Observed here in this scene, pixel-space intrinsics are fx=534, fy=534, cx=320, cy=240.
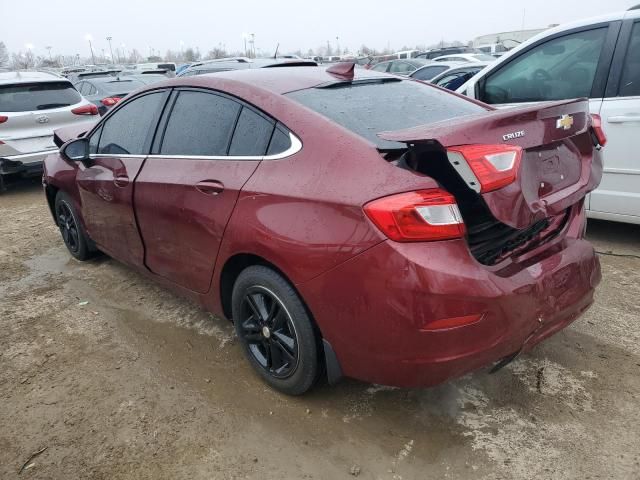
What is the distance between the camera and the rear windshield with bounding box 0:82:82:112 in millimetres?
7359

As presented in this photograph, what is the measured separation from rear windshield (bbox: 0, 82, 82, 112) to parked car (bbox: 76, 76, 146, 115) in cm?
249

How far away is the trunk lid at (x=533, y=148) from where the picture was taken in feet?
6.54

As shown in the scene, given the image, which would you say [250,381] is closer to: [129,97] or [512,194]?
[512,194]

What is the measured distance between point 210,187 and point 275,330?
31.3 inches

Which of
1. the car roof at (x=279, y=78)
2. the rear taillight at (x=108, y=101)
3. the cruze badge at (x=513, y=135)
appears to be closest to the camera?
the cruze badge at (x=513, y=135)

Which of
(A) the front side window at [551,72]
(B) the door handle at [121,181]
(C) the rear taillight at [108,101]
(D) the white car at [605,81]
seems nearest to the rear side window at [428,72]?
(C) the rear taillight at [108,101]

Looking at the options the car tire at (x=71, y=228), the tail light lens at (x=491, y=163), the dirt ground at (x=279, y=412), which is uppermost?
the tail light lens at (x=491, y=163)

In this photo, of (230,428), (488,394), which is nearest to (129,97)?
(230,428)

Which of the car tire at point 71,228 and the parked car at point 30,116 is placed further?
the parked car at point 30,116

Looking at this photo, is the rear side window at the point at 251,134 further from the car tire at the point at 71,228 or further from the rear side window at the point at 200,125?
the car tire at the point at 71,228

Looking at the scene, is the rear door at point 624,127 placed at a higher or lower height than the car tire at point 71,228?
higher

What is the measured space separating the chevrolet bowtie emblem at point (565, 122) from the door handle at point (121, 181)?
2528 mm

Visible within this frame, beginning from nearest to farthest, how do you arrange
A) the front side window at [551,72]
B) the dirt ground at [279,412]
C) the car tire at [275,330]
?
the dirt ground at [279,412], the car tire at [275,330], the front side window at [551,72]

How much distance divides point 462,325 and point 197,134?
1.80 meters
